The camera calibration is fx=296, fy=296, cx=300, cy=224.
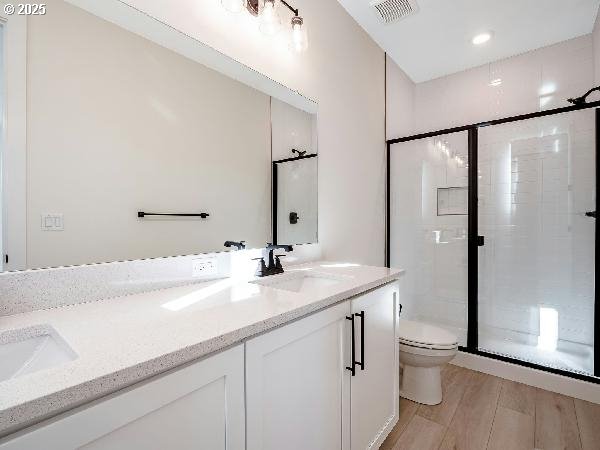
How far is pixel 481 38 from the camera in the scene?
239cm

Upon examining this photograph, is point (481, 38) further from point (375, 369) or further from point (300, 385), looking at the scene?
point (300, 385)

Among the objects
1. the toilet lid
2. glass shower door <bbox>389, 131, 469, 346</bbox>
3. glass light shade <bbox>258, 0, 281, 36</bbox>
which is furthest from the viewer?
glass shower door <bbox>389, 131, 469, 346</bbox>

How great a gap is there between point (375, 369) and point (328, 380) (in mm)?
381

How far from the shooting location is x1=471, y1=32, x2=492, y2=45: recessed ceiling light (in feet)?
7.67

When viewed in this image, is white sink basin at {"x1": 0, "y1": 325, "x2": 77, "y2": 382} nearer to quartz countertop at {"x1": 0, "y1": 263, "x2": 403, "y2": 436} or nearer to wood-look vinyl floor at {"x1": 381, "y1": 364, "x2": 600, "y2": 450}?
quartz countertop at {"x1": 0, "y1": 263, "x2": 403, "y2": 436}

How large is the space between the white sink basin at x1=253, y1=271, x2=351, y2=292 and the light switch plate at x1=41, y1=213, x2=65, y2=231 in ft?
2.41

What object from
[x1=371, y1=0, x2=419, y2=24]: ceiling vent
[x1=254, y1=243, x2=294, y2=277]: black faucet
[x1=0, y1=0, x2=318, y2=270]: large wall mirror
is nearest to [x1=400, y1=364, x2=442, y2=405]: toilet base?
[x1=254, y1=243, x2=294, y2=277]: black faucet

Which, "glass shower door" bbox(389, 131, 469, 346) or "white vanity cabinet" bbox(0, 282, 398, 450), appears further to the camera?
"glass shower door" bbox(389, 131, 469, 346)

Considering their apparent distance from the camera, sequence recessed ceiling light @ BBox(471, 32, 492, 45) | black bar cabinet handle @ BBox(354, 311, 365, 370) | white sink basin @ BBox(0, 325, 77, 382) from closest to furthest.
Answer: white sink basin @ BBox(0, 325, 77, 382) → black bar cabinet handle @ BBox(354, 311, 365, 370) → recessed ceiling light @ BBox(471, 32, 492, 45)

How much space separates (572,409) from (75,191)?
9.14 ft

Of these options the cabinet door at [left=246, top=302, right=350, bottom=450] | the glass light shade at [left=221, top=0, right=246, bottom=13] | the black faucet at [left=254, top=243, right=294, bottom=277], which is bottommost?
the cabinet door at [left=246, top=302, right=350, bottom=450]

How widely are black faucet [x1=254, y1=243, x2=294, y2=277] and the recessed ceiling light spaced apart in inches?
93.0

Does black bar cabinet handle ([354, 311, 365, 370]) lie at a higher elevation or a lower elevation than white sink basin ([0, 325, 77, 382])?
lower

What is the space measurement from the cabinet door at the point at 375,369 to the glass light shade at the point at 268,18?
1.36 meters
